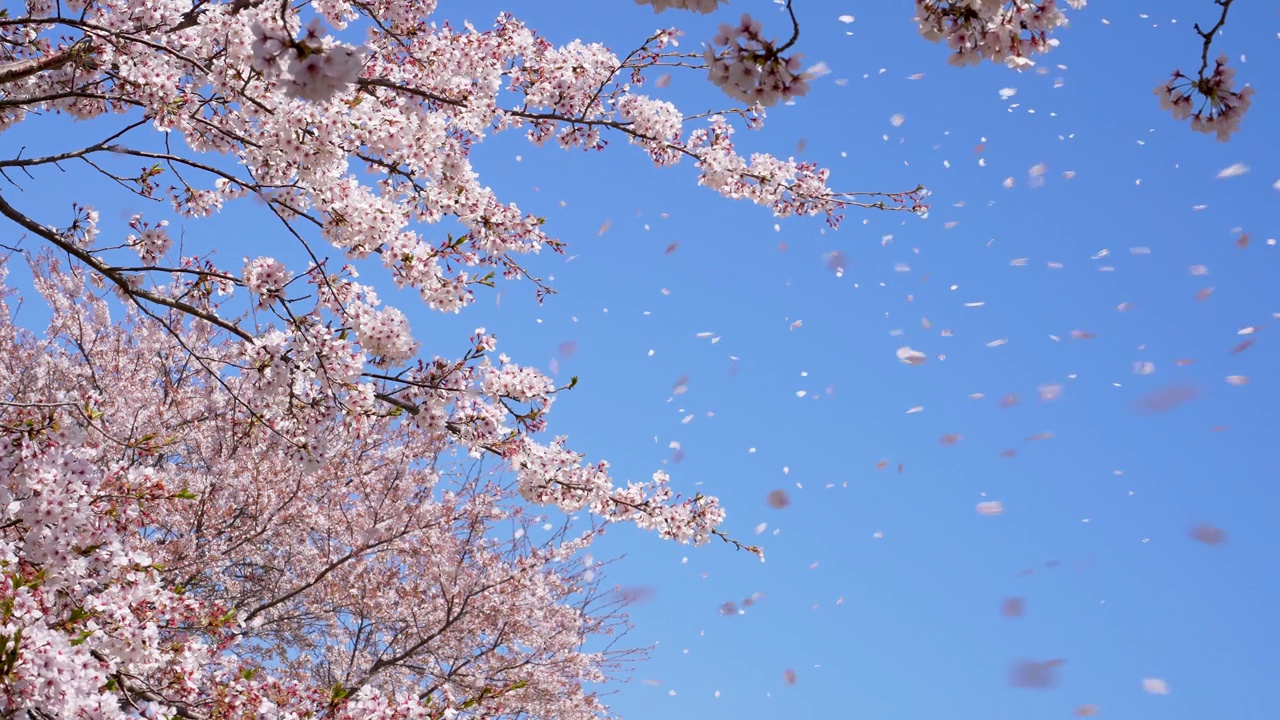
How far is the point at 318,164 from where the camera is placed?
17.1 feet

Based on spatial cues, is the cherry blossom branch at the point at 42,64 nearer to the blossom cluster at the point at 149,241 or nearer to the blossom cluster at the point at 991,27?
the blossom cluster at the point at 149,241

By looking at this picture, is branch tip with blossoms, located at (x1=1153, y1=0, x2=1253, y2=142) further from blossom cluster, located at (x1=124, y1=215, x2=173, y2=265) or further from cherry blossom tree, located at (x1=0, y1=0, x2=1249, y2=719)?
blossom cluster, located at (x1=124, y1=215, x2=173, y2=265)

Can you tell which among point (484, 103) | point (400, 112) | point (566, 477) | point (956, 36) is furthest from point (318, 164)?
point (956, 36)

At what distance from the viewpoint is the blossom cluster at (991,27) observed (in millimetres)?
3107

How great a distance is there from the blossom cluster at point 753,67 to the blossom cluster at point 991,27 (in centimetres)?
69

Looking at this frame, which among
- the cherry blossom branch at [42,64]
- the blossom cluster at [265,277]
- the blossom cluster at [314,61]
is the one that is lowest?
the blossom cluster at [314,61]

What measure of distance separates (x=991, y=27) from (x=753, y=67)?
982 millimetres

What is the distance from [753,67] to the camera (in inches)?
109

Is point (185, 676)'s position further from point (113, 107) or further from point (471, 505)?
point (471, 505)

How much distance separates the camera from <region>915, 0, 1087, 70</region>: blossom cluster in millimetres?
3107

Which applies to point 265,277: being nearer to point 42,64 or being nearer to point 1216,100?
point 42,64

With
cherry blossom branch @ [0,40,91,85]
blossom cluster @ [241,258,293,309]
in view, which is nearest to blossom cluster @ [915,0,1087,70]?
blossom cluster @ [241,258,293,309]

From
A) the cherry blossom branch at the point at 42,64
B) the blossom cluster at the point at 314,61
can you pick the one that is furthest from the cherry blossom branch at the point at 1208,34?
the cherry blossom branch at the point at 42,64

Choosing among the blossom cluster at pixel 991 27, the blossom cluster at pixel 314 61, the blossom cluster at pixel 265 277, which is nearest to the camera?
the blossom cluster at pixel 314 61
